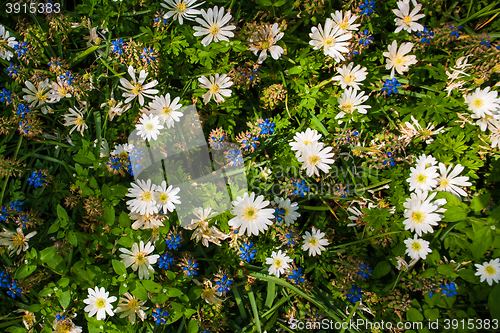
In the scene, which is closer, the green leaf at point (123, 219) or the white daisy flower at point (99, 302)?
the white daisy flower at point (99, 302)

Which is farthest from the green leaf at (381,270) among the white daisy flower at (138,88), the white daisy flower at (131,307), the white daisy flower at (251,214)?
the white daisy flower at (138,88)

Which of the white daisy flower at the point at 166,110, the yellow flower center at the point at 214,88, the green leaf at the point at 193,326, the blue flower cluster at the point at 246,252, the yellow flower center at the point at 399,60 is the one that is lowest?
the green leaf at the point at 193,326

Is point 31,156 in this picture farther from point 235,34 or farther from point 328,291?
point 328,291

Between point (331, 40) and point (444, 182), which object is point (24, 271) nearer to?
point (331, 40)

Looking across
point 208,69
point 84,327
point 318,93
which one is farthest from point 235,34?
point 84,327

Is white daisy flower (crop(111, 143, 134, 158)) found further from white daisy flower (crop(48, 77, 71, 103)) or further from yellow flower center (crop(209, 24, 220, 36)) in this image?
yellow flower center (crop(209, 24, 220, 36))

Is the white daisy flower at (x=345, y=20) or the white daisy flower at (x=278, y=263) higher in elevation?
the white daisy flower at (x=345, y=20)

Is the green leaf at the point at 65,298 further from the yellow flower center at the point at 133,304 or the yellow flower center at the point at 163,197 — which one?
the yellow flower center at the point at 163,197

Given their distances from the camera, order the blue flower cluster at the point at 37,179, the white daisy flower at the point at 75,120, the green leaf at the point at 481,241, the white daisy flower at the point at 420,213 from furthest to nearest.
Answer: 1. the white daisy flower at the point at 75,120
2. the blue flower cluster at the point at 37,179
3. the white daisy flower at the point at 420,213
4. the green leaf at the point at 481,241
